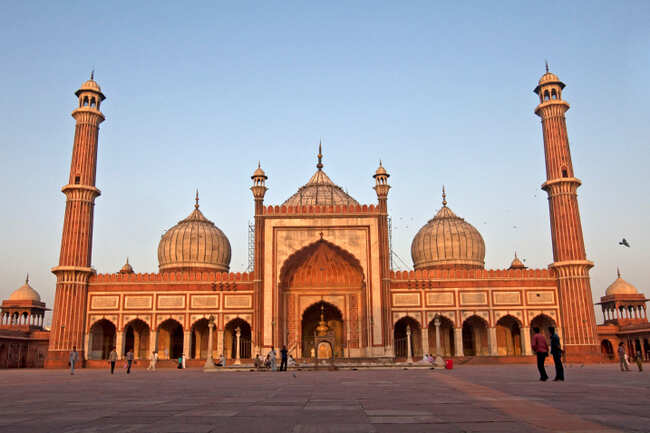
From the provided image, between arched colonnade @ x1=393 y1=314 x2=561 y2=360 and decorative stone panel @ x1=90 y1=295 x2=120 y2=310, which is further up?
decorative stone panel @ x1=90 y1=295 x2=120 y2=310

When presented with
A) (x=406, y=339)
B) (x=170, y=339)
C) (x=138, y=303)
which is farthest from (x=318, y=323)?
(x=138, y=303)

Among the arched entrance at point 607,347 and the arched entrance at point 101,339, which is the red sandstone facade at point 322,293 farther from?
the arched entrance at point 607,347

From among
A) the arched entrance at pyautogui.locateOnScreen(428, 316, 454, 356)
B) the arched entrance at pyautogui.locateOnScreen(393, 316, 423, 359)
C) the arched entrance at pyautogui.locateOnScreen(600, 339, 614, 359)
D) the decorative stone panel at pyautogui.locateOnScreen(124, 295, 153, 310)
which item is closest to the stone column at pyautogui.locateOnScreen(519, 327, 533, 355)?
the arched entrance at pyautogui.locateOnScreen(428, 316, 454, 356)

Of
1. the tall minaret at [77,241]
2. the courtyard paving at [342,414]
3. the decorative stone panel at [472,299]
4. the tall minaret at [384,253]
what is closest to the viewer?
the courtyard paving at [342,414]

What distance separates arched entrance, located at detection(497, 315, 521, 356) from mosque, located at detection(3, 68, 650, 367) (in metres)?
0.12

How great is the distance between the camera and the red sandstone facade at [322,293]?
3125 centimetres

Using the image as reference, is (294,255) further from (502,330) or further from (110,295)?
(502,330)

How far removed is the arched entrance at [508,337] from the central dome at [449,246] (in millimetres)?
4802

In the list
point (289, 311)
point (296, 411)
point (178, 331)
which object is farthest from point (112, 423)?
point (178, 331)

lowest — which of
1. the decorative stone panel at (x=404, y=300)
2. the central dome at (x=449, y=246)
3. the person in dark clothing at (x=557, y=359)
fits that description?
the person in dark clothing at (x=557, y=359)

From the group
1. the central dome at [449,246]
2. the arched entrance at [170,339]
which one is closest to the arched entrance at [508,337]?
the central dome at [449,246]

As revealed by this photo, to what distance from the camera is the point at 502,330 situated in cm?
3459

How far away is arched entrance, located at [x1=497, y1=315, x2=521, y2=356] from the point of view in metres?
34.4

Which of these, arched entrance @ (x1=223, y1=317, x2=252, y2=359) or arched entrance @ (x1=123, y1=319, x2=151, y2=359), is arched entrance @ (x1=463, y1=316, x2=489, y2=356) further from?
arched entrance @ (x1=123, y1=319, x2=151, y2=359)
